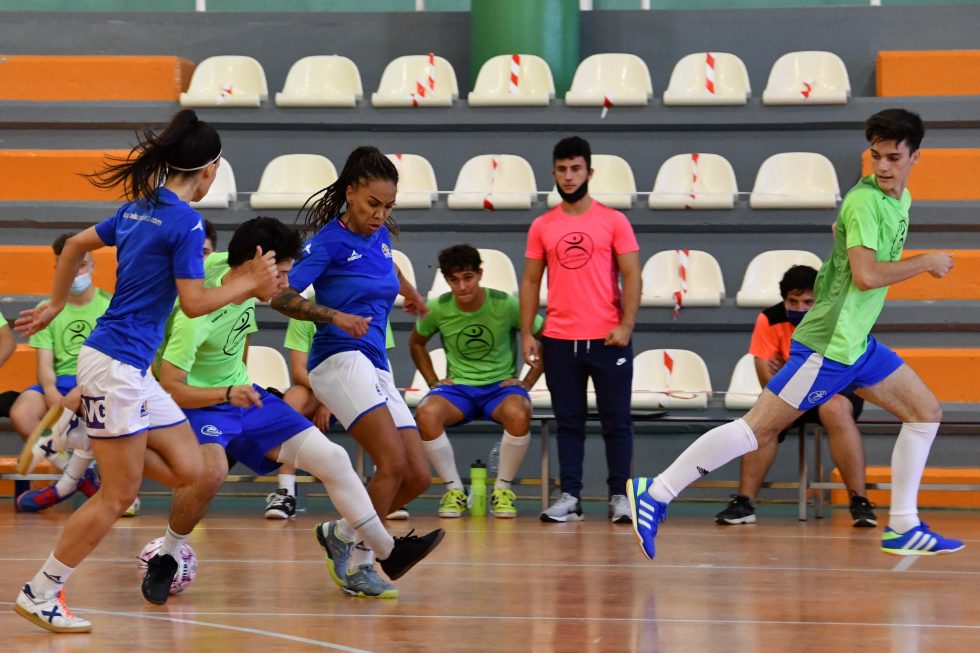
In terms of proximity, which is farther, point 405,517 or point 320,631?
point 405,517

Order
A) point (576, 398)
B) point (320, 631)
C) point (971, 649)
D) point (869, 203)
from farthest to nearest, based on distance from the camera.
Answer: point (576, 398) < point (869, 203) < point (320, 631) < point (971, 649)

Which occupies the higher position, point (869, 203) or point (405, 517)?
point (869, 203)

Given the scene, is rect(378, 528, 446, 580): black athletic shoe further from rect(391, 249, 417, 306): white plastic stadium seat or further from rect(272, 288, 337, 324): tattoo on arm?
rect(391, 249, 417, 306): white plastic stadium seat

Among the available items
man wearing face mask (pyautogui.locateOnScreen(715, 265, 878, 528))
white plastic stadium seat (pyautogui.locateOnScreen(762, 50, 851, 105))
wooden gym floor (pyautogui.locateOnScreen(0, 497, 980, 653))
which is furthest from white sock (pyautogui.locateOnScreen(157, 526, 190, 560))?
white plastic stadium seat (pyautogui.locateOnScreen(762, 50, 851, 105))

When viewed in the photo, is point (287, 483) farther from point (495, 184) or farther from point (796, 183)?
point (796, 183)

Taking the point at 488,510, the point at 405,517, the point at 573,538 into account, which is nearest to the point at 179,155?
the point at 573,538

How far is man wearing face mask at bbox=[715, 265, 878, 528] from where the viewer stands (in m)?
7.42

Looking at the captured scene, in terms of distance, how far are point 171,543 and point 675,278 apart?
5160mm

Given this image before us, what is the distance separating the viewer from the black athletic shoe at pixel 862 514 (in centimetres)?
720

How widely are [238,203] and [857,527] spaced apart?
5142 millimetres

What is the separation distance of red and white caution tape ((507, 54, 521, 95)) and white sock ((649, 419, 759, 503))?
18.0 ft

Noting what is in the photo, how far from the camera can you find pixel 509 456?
8.03 metres

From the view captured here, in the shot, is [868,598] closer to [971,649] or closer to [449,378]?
[971,649]

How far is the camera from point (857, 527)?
725cm
